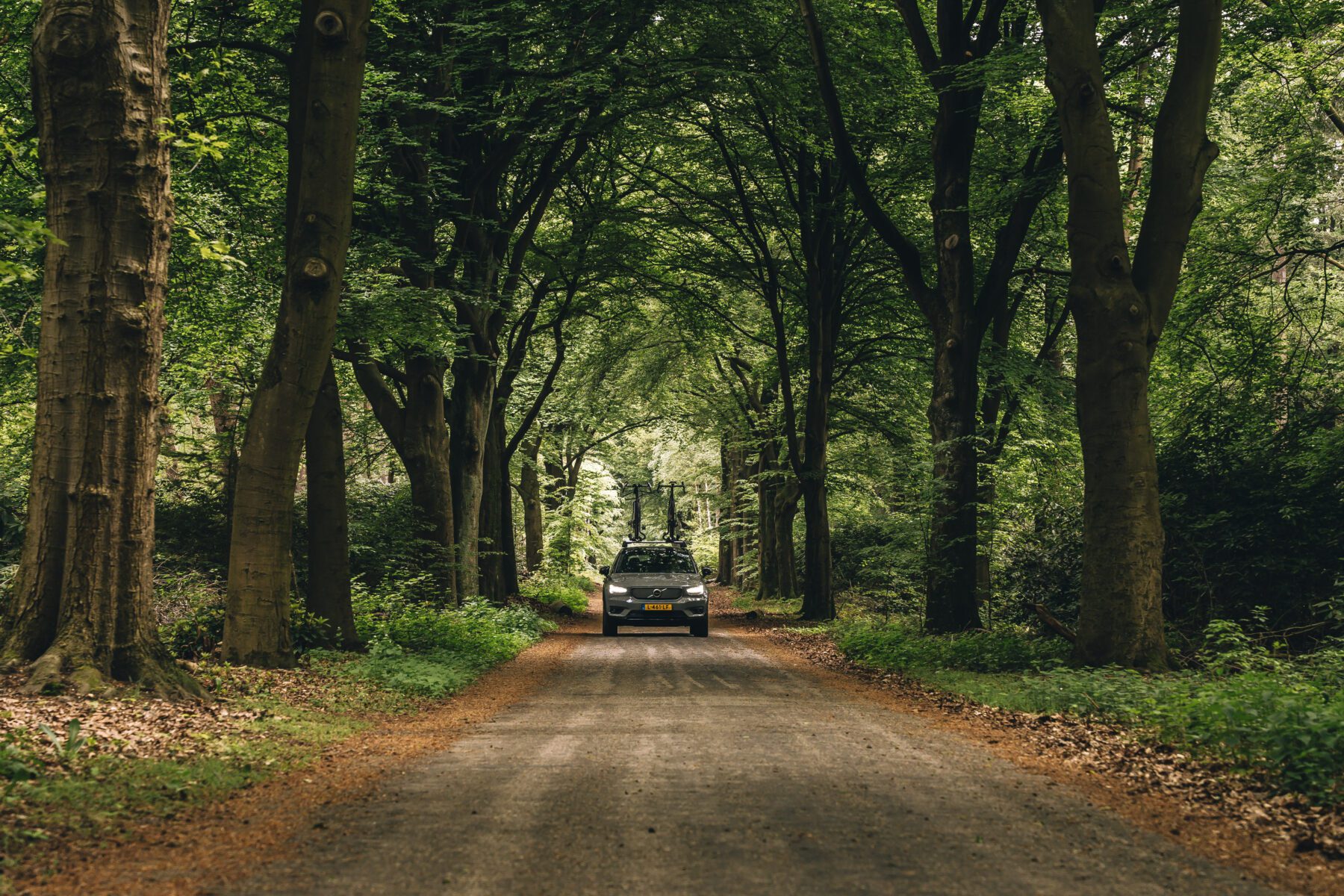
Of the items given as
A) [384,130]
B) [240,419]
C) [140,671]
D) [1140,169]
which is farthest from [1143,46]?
[240,419]

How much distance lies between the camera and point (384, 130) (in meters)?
14.8

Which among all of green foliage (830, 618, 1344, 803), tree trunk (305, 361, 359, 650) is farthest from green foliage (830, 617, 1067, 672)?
tree trunk (305, 361, 359, 650)

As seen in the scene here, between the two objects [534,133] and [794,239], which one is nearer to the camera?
[534,133]

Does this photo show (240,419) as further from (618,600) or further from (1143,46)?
(1143,46)

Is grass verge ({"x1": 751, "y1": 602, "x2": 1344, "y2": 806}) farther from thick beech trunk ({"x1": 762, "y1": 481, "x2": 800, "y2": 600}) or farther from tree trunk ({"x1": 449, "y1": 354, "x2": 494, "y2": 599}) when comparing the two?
thick beech trunk ({"x1": 762, "y1": 481, "x2": 800, "y2": 600})

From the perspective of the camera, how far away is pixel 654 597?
21031 millimetres

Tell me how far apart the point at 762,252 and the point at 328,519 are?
14.3m

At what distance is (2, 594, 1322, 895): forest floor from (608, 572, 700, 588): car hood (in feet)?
38.3

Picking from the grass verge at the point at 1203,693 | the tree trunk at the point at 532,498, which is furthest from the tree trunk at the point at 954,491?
the tree trunk at the point at 532,498

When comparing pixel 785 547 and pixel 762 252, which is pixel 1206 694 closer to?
pixel 762 252

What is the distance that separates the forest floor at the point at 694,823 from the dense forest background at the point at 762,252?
11.5ft

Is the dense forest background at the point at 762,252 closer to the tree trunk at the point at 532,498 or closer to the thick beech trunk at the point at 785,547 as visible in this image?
the thick beech trunk at the point at 785,547

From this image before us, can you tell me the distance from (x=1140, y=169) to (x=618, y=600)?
12751mm

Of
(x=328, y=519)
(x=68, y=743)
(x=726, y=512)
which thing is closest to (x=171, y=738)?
(x=68, y=743)
